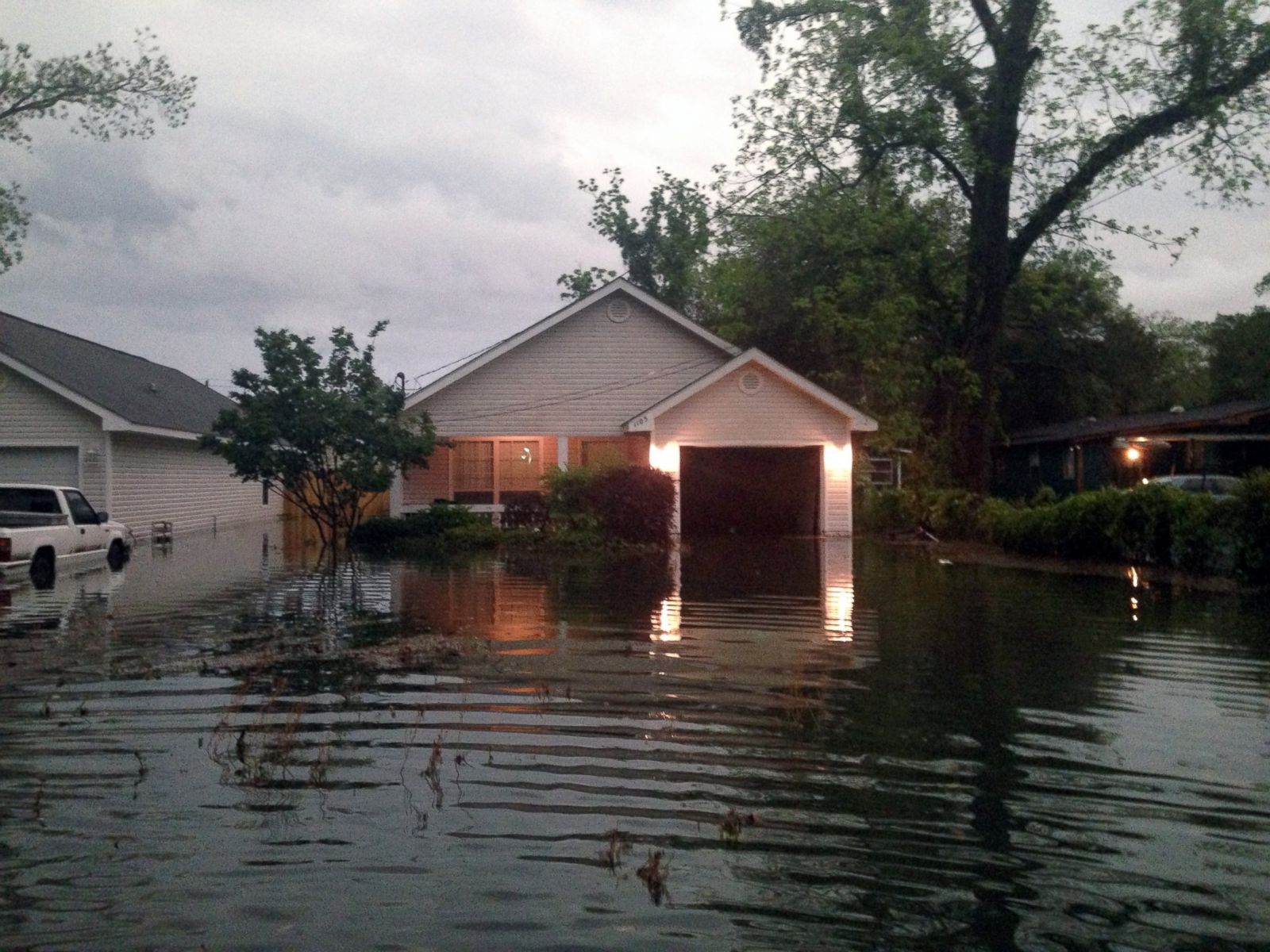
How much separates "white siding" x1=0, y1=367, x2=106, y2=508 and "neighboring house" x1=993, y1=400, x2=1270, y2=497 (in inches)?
1011

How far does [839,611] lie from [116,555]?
48.5 feet

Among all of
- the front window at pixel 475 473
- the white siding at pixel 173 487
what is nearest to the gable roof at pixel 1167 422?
the front window at pixel 475 473

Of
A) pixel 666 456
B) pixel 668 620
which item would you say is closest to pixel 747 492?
pixel 666 456

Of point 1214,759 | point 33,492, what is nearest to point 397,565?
point 33,492

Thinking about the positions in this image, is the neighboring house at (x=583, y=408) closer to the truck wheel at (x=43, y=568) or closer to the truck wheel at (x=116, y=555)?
the truck wheel at (x=116, y=555)

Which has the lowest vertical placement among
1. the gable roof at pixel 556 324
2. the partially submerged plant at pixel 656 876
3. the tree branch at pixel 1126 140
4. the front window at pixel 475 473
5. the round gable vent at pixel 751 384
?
the partially submerged plant at pixel 656 876

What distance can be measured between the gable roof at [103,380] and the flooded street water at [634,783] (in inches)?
589

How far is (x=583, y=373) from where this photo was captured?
31953 millimetres

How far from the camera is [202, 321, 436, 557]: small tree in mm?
25578

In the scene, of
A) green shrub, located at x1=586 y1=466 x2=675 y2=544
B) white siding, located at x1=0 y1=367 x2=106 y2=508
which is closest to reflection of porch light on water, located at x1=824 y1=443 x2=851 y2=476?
green shrub, located at x1=586 y1=466 x2=675 y2=544

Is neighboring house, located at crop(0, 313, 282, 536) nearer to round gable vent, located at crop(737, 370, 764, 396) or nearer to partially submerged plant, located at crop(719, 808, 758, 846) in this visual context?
round gable vent, located at crop(737, 370, 764, 396)

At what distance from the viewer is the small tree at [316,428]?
25.6 metres

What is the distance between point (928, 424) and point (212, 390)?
1075 inches

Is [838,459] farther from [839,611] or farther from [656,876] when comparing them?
[656,876]
